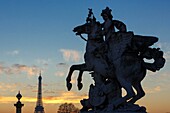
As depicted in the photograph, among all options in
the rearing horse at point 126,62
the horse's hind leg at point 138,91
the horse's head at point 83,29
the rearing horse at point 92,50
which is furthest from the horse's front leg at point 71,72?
the horse's hind leg at point 138,91

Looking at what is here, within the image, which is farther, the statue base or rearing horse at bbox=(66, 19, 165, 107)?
rearing horse at bbox=(66, 19, 165, 107)

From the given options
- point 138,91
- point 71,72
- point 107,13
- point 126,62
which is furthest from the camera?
point 71,72

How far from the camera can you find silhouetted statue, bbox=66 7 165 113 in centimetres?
1393

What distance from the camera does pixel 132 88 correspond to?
13.9m

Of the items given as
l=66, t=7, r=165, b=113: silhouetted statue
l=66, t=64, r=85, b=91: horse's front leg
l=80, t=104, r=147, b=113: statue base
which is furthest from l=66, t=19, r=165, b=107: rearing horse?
l=66, t=64, r=85, b=91: horse's front leg

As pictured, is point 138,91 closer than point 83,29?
Yes

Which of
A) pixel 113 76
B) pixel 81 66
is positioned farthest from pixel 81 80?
pixel 113 76

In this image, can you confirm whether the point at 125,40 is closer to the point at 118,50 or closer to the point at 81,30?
the point at 118,50

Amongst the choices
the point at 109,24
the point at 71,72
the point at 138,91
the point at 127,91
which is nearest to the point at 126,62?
the point at 127,91

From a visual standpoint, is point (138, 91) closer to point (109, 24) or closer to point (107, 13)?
point (109, 24)

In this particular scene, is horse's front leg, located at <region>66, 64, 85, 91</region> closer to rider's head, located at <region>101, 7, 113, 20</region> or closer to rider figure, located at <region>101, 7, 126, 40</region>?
rider figure, located at <region>101, 7, 126, 40</region>

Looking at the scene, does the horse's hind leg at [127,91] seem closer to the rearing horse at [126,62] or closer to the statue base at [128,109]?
the rearing horse at [126,62]

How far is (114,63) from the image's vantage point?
1409 cm

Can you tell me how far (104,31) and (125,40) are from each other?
95cm
